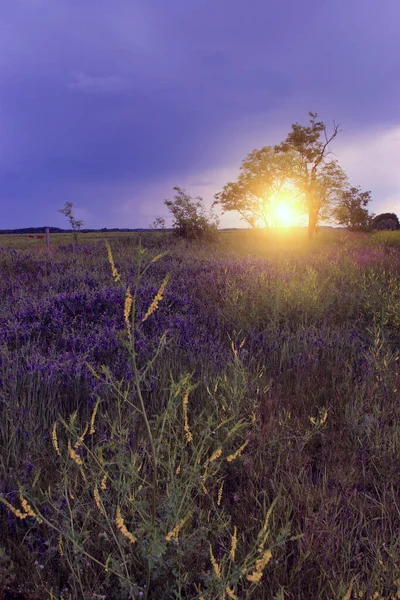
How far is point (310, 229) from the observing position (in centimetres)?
3394

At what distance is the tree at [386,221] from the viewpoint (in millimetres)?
45281

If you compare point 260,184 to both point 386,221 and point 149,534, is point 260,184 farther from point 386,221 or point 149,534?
point 149,534

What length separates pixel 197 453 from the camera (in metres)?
1.75

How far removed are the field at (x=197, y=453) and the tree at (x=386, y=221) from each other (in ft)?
146

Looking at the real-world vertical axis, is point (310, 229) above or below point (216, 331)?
above

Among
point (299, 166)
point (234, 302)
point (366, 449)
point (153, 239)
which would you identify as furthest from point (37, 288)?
point (299, 166)

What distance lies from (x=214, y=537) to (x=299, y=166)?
1453 inches

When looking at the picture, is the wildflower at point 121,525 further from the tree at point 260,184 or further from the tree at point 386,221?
the tree at point 386,221

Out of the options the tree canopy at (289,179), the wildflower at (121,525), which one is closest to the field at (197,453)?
the wildflower at (121,525)

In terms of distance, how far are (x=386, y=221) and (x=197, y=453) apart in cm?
4977

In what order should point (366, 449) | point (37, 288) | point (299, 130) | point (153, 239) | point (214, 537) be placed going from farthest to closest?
point (299, 130), point (153, 239), point (37, 288), point (366, 449), point (214, 537)

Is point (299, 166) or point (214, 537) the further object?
point (299, 166)

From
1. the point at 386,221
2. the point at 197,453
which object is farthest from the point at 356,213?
the point at 197,453

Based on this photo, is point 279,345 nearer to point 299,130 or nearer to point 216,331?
point 216,331
